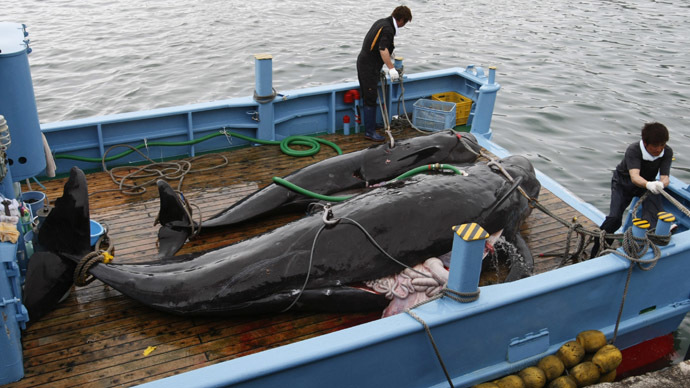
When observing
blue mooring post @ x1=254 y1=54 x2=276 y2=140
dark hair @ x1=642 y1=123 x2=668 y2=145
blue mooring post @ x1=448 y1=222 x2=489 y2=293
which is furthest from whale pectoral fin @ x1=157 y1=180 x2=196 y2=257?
dark hair @ x1=642 y1=123 x2=668 y2=145

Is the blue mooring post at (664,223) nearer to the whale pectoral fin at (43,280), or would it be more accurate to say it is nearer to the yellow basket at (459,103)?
the yellow basket at (459,103)

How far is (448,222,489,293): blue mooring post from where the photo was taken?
13.0 ft

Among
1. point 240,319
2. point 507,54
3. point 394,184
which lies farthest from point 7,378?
point 507,54

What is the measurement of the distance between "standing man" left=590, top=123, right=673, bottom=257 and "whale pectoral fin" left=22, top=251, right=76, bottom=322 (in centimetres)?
522

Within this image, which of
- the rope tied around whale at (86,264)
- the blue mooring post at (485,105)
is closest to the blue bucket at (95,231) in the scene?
the rope tied around whale at (86,264)

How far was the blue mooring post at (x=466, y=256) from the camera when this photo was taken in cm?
396

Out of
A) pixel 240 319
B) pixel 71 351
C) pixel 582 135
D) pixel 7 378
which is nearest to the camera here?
pixel 7 378

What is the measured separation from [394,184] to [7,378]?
367 centimetres

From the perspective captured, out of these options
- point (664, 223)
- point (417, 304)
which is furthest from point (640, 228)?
point (417, 304)

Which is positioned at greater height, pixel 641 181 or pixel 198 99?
pixel 641 181

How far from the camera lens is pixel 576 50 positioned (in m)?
17.6

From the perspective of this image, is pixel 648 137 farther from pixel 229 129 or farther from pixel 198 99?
pixel 198 99

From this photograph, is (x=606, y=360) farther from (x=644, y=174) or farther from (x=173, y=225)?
(x=173, y=225)

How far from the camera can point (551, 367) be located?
4820mm
